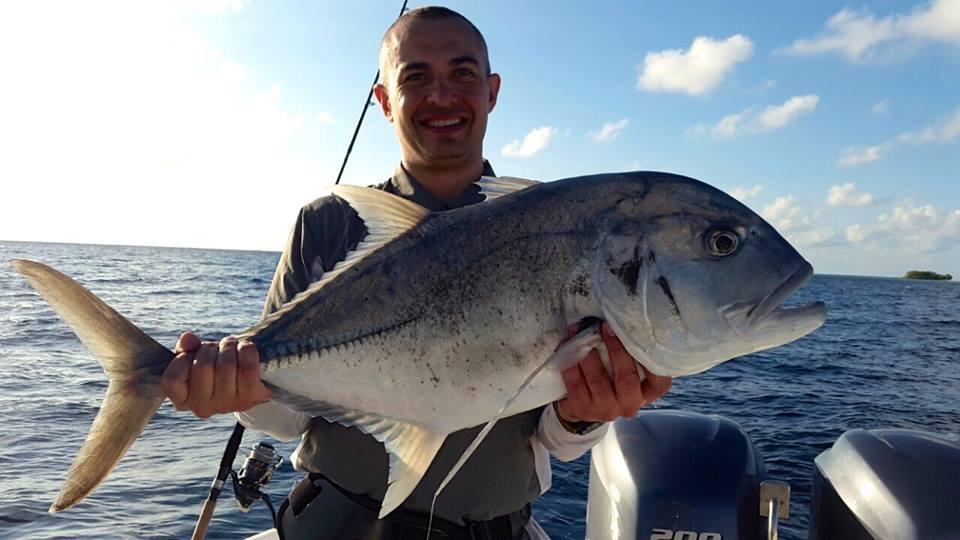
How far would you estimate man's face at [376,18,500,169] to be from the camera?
3.48 meters

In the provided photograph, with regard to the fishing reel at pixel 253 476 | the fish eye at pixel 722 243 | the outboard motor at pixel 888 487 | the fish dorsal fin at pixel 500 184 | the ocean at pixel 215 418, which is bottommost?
the ocean at pixel 215 418

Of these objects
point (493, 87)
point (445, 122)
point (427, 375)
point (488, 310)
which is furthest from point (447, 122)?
point (427, 375)

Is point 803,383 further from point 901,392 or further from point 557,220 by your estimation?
point 557,220

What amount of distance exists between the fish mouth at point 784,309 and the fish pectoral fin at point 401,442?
1.24 meters

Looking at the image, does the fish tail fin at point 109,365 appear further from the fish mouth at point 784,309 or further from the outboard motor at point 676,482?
the outboard motor at point 676,482

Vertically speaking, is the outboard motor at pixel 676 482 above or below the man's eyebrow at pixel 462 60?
below

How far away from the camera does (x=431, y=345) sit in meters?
2.61

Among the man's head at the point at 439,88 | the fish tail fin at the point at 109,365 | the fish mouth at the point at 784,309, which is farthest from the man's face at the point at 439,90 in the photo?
the fish mouth at the point at 784,309

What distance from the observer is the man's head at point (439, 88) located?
3482 mm

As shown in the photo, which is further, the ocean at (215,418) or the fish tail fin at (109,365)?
the ocean at (215,418)

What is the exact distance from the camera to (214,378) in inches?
107

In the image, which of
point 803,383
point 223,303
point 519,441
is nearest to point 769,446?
point 803,383

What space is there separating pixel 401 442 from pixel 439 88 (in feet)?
5.61

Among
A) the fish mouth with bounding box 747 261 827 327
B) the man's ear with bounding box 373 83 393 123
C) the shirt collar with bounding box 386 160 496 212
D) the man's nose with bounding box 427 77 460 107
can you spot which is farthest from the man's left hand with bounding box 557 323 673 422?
the man's ear with bounding box 373 83 393 123
